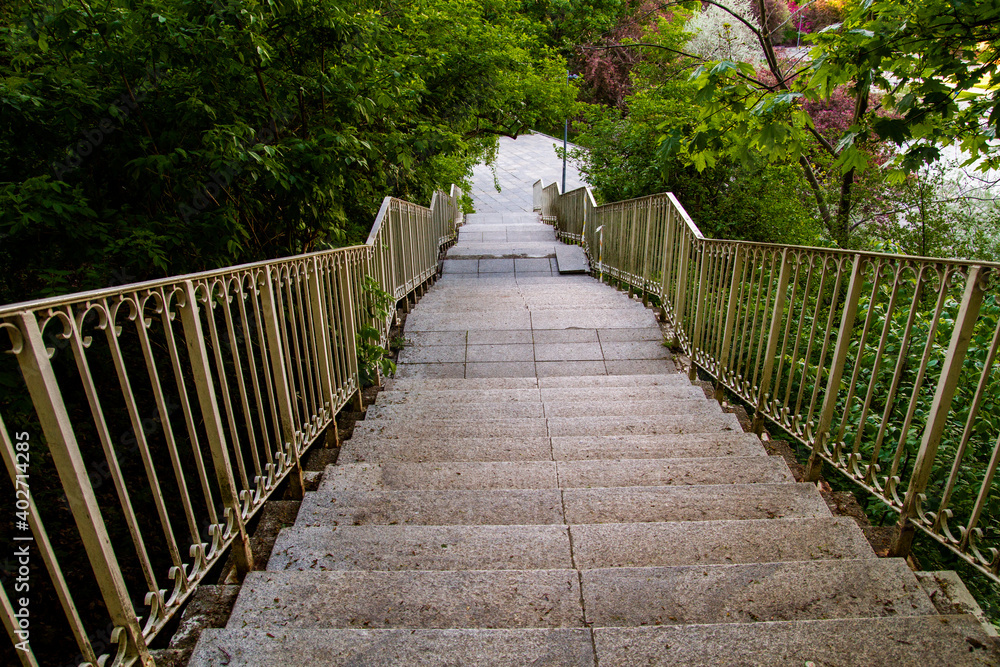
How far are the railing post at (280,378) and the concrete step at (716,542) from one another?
1295 millimetres

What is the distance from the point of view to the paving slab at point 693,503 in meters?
2.24

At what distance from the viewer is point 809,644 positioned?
1.45 metres

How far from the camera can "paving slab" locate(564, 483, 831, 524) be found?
2242 mm

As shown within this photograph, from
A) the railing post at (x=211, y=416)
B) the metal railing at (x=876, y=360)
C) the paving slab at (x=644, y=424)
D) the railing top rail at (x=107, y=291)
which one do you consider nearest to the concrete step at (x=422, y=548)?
the railing post at (x=211, y=416)

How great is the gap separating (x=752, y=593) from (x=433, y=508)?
4.02ft

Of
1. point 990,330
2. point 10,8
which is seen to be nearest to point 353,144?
point 10,8

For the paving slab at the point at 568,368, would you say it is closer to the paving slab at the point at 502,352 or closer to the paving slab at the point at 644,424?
the paving slab at the point at 502,352

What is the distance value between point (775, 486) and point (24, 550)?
2.61 m

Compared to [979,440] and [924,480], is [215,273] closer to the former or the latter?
[924,480]

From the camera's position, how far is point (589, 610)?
1656 mm

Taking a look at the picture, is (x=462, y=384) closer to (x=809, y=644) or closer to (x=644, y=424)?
(x=644, y=424)

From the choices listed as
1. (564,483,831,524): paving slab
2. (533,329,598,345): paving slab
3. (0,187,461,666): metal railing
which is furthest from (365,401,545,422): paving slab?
(533,329,598,345): paving slab

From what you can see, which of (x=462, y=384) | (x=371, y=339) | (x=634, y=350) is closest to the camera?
(x=371, y=339)

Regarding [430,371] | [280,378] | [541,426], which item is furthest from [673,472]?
[430,371]
